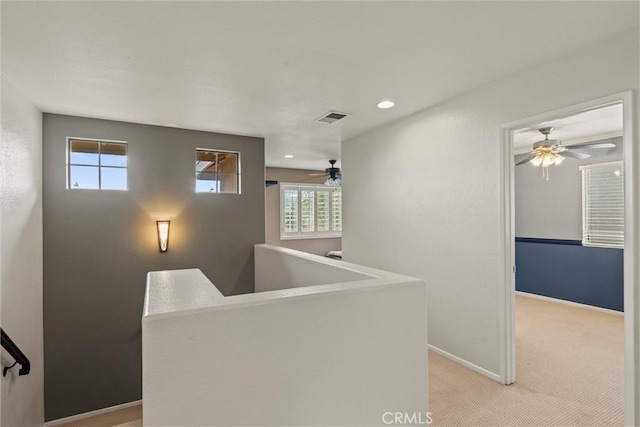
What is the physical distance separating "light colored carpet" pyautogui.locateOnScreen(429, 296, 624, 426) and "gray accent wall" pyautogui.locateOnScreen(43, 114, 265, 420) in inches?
112

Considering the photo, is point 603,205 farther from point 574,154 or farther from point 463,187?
point 463,187

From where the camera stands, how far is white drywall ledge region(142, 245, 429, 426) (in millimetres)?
1322

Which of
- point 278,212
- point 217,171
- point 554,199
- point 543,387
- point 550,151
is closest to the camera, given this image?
point 543,387

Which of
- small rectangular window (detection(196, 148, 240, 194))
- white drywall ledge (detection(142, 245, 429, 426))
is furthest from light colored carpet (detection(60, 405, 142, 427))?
small rectangular window (detection(196, 148, 240, 194))

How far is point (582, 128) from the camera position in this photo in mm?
4535

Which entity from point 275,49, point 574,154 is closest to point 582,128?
point 574,154

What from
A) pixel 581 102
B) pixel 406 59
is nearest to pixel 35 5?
pixel 406 59

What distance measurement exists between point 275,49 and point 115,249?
299 centimetres

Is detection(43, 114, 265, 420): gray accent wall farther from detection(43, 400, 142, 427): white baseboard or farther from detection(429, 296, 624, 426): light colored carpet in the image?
detection(429, 296, 624, 426): light colored carpet

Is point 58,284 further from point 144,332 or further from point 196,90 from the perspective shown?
point 144,332

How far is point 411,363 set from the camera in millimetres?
1835

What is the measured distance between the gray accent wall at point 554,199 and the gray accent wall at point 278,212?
14.0 feet

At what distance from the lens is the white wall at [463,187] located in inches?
90.3

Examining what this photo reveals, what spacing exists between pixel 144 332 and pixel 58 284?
3.06 metres
